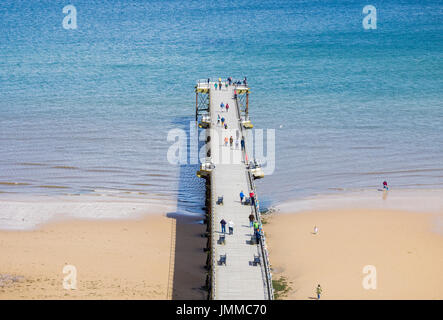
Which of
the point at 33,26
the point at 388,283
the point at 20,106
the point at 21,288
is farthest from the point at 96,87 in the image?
the point at 388,283

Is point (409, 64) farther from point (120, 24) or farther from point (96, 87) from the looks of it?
point (120, 24)

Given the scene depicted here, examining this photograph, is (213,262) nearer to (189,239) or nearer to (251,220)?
(251,220)
